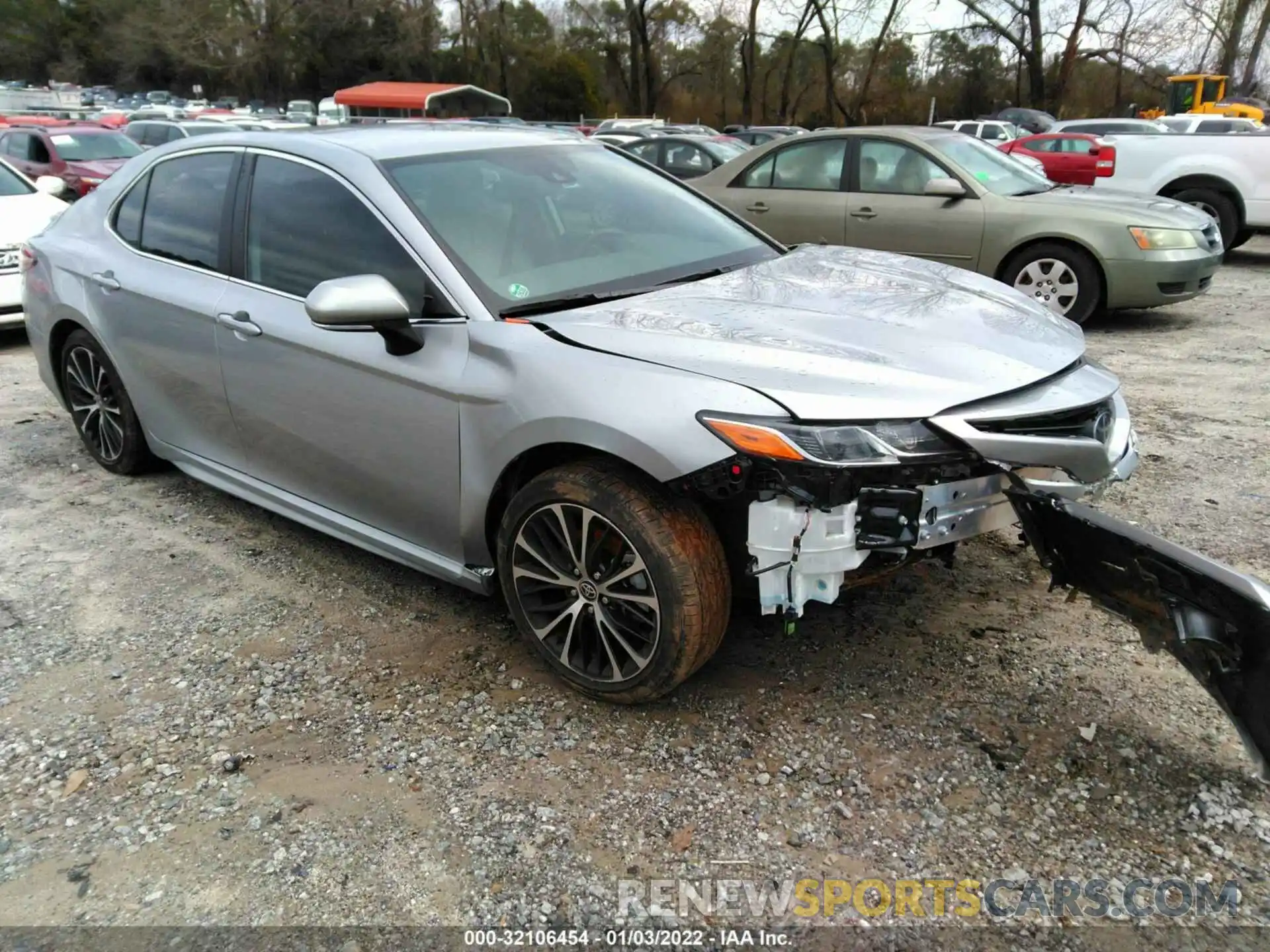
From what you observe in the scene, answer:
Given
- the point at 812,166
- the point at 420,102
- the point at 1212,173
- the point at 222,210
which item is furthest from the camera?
the point at 420,102

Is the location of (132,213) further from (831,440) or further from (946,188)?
(946,188)

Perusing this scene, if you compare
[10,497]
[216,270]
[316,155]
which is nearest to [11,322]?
[10,497]

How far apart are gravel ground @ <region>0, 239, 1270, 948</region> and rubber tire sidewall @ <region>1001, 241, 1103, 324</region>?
384cm

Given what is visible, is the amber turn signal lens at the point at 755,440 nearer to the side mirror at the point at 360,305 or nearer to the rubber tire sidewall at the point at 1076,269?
the side mirror at the point at 360,305

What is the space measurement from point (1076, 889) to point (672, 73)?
59.9 m

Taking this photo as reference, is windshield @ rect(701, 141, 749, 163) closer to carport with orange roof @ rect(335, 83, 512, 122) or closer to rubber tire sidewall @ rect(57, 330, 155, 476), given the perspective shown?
rubber tire sidewall @ rect(57, 330, 155, 476)

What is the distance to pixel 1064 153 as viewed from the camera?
57.3ft

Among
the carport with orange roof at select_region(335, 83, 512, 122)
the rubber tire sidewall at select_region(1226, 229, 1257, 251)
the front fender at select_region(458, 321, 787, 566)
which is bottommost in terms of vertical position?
the rubber tire sidewall at select_region(1226, 229, 1257, 251)

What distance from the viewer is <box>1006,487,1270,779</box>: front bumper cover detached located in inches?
86.7

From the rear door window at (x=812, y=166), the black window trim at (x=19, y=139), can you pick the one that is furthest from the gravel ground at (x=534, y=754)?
the black window trim at (x=19, y=139)

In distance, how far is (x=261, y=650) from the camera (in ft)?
10.9

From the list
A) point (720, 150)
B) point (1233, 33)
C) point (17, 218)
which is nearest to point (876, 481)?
point (17, 218)

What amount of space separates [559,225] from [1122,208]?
5.86 meters

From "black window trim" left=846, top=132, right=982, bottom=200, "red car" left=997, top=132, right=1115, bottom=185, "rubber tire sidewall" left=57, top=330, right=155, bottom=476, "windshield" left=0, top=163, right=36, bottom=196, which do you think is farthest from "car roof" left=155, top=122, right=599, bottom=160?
"red car" left=997, top=132, right=1115, bottom=185
